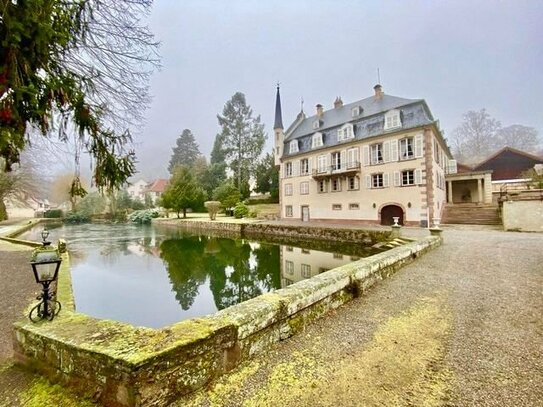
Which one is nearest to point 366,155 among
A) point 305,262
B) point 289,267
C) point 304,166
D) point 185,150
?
point 304,166

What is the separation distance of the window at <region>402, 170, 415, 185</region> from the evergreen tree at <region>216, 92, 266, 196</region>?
24619 mm

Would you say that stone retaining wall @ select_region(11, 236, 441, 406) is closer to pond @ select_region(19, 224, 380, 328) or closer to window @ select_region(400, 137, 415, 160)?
pond @ select_region(19, 224, 380, 328)

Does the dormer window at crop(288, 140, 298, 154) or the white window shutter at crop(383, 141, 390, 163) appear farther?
the dormer window at crop(288, 140, 298, 154)

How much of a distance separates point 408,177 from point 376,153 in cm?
301

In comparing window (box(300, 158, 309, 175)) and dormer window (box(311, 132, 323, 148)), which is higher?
dormer window (box(311, 132, 323, 148))

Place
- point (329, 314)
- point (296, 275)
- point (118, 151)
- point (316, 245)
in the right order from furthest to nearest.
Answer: point (316, 245), point (296, 275), point (118, 151), point (329, 314)

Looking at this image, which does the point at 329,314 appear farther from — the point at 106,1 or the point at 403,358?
the point at 106,1

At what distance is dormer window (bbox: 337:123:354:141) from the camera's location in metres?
21.3

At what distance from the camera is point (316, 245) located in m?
14.5

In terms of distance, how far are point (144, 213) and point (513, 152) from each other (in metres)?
45.0

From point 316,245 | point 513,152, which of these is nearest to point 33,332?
point 316,245

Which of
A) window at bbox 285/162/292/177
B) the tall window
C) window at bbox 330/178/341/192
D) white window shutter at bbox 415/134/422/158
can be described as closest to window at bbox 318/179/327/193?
the tall window

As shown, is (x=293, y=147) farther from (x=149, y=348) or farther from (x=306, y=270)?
(x=149, y=348)

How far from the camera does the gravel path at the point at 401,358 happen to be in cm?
188
